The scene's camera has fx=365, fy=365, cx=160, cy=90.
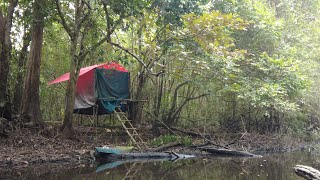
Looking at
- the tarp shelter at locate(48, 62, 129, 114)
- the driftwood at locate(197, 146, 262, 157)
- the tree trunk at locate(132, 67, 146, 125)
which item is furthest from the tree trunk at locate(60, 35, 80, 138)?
the driftwood at locate(197, 146, 262, 157)

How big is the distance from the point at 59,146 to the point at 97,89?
7.31ft

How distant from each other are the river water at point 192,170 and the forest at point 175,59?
227cm

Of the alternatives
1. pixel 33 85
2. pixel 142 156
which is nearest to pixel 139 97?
pixel 142 156

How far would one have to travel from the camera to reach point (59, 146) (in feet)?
30.1

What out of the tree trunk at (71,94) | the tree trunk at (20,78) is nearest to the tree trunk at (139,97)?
the tree trunk at (71,94)

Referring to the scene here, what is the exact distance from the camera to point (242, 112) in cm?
1493

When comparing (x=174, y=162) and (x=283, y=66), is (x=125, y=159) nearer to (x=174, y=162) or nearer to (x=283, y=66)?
(x=174, y=162)

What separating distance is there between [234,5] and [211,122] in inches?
183

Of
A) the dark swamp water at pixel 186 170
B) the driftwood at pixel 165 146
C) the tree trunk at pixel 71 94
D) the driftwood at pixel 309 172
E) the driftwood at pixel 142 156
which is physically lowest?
the dark swamp water at pixel 186 170

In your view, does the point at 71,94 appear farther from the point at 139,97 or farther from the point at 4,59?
the point at 139,97

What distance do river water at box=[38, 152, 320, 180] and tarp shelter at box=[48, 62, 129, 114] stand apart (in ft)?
7.87

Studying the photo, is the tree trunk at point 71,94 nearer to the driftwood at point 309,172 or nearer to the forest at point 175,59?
the forest at point 175,59

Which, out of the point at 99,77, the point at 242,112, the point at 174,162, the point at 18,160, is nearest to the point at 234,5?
the point at 242,112

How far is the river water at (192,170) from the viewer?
7130mm
